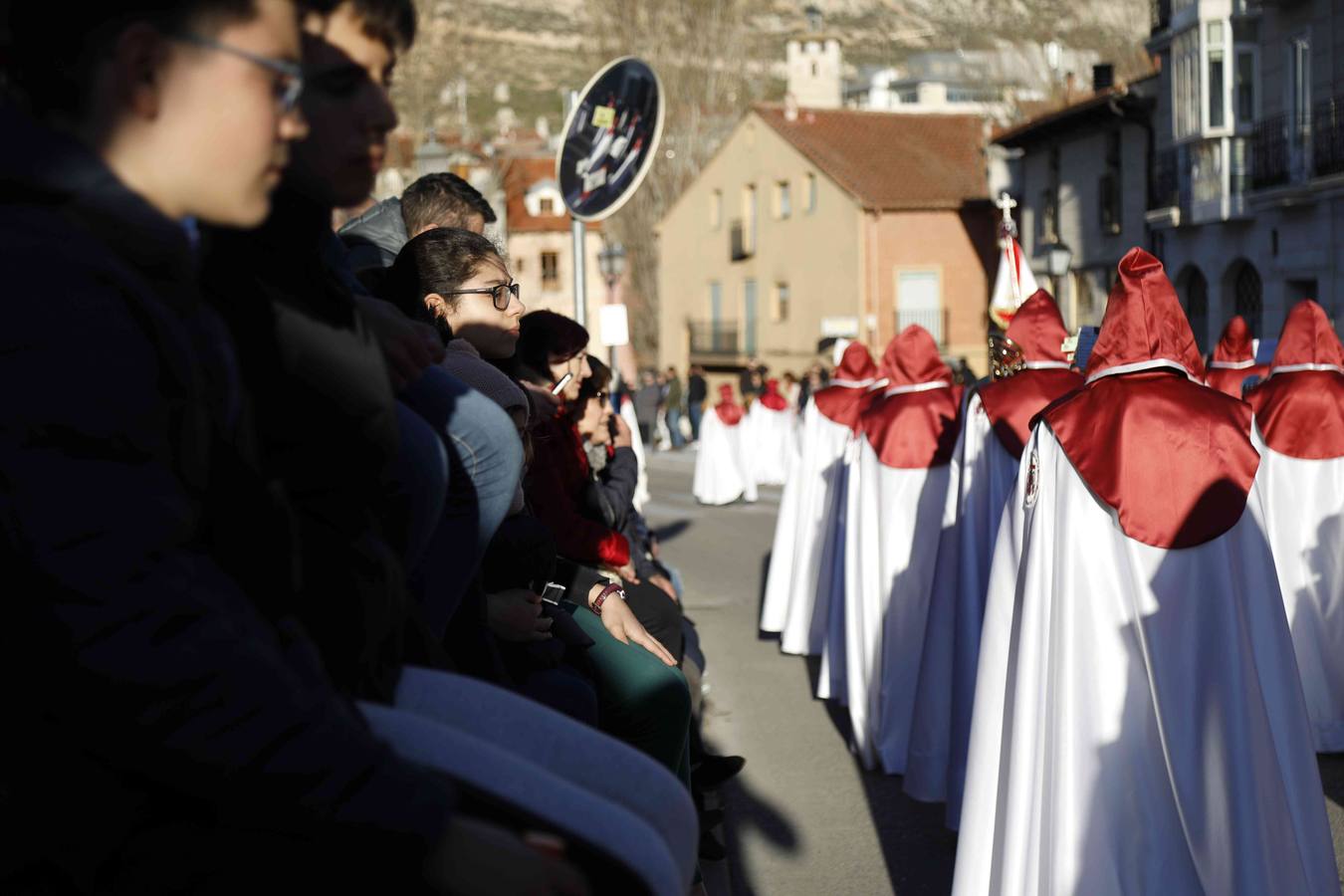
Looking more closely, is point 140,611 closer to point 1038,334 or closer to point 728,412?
point 1038,334

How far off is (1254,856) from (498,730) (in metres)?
3.53

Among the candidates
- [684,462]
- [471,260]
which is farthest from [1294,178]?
[471,260]

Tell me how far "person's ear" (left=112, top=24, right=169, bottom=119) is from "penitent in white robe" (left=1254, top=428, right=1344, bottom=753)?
7.59 meters

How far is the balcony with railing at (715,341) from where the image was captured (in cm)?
5007

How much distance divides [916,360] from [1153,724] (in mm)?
3706

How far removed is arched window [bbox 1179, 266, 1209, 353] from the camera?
29.0 meters

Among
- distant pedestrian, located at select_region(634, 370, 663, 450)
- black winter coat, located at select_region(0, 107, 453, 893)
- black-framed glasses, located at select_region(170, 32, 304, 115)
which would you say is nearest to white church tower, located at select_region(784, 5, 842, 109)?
distant pedestrian, located at select_region(634, 370, 663, 450)

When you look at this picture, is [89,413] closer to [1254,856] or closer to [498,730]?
[498,730]

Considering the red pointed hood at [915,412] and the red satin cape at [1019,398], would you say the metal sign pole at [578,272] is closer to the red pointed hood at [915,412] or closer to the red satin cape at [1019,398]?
the red pointed hood at [915,412]

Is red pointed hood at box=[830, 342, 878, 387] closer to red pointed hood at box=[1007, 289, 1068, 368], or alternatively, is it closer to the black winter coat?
red pointed hood at box=[1007, 289, 1068, 368]

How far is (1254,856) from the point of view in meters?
4.52

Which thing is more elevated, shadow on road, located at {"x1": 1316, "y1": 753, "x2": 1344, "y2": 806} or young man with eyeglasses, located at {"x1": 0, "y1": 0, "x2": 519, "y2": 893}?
young man with eyeglasses, located at {"x1": 0, "y1": 0, "x2": 519, "y2": 893}

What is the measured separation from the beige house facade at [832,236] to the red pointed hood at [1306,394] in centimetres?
3105

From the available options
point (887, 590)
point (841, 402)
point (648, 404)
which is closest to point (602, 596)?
point (887, 590)
